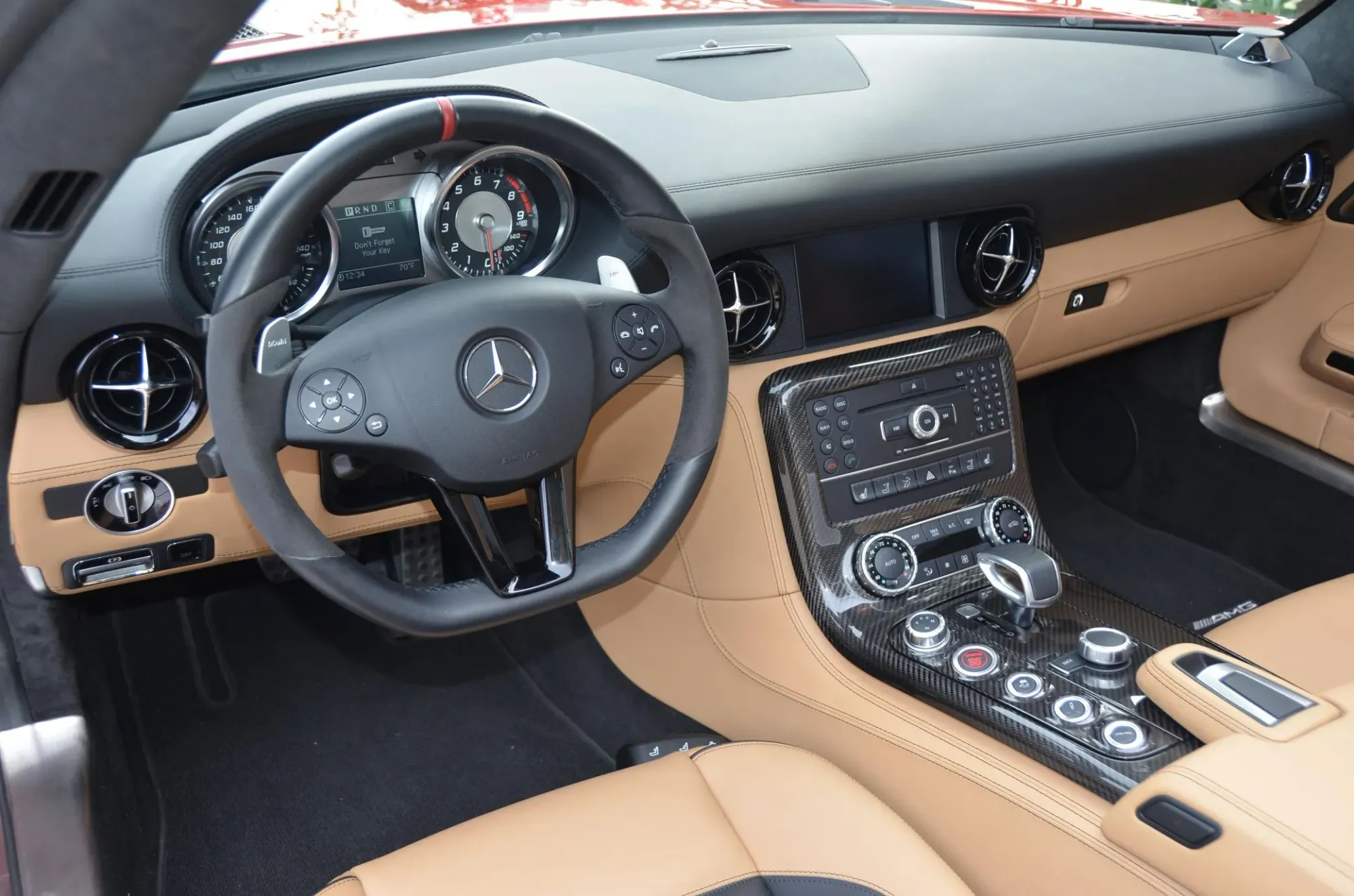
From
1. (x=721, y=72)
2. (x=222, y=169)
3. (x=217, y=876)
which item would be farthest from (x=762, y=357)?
(x=217, y=876)

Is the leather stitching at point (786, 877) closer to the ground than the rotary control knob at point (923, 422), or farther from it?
closer to the ground

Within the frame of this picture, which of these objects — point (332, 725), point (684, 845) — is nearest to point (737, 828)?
point (684, 845)

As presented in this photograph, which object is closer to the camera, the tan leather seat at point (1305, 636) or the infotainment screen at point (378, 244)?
the infotainment screen at point (378, 244)

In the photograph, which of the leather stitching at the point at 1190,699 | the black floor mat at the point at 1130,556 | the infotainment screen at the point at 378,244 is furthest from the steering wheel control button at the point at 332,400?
the black floor mat at the point at 1130,556

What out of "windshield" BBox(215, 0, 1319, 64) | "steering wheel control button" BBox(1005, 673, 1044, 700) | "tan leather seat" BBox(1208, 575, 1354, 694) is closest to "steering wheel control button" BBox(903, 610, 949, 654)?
"steering wheel control button" BBox(1005, 673, 1044, 700)

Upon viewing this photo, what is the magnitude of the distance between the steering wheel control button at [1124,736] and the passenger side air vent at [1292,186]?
131cm

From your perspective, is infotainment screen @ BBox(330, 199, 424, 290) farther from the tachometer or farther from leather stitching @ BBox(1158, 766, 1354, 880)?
leather stitching @ BBox(1158, 766, 1354, 880)

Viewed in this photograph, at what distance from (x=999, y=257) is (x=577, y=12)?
2.63ft

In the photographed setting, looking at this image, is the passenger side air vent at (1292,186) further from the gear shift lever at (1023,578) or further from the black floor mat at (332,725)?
the black floor mat at (332,725)

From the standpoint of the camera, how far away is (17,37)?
666 mm

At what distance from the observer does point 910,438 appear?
5.99 ft

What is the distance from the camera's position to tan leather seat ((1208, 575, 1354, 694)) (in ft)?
5.10

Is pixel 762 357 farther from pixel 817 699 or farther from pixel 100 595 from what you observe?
pixel 100 595

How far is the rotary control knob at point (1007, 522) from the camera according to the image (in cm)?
187
